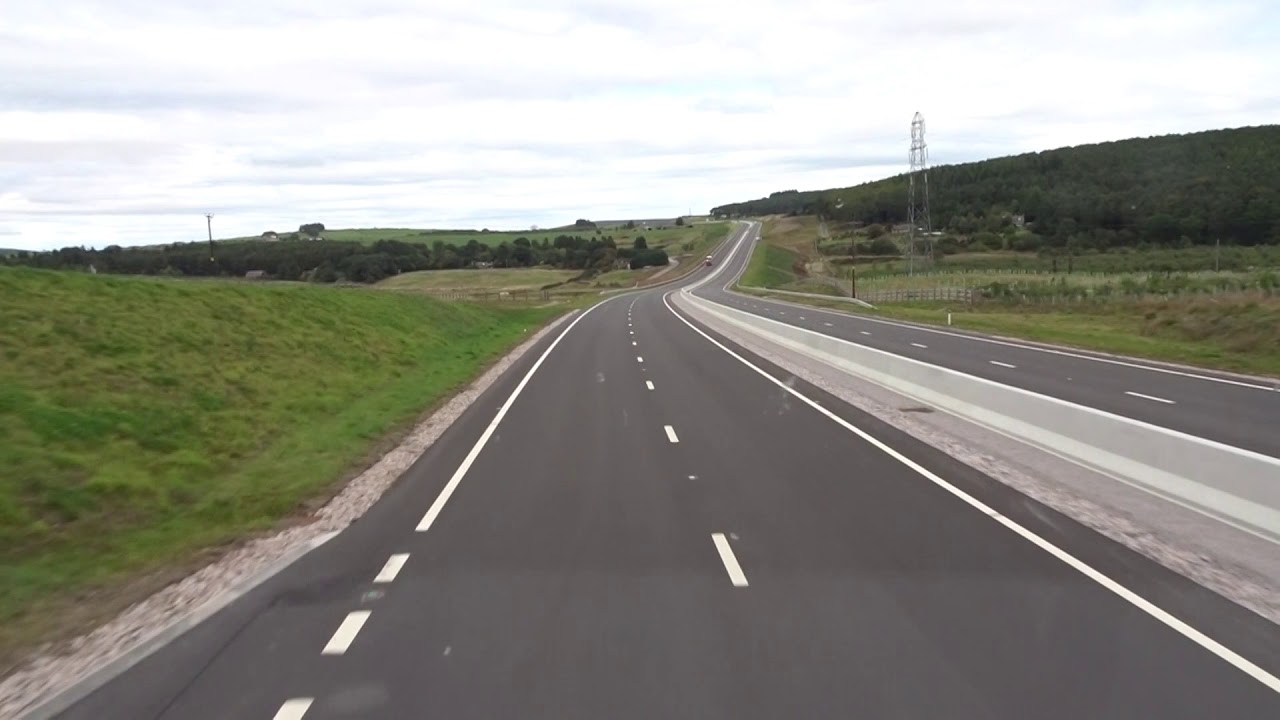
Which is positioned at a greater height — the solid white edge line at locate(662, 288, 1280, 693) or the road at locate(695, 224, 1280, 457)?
the solid white edge line at locate(662, 288, 1280, 693)

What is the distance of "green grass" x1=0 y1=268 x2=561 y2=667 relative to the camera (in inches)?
377

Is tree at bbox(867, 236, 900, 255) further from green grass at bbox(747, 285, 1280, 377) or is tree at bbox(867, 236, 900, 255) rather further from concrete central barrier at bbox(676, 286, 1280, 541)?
concrete central barrier at bbox(676, 286, 1280, 541)

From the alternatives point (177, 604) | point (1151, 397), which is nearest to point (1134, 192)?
point (1151, 397)

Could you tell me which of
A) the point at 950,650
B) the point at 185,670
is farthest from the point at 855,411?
the point at 185,670

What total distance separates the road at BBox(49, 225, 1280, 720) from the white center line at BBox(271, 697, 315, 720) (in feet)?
0.05

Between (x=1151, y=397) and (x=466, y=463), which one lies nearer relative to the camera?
(x=466, y=463)

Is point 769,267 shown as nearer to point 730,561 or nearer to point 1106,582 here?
point 730,561

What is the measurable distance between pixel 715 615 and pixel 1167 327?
39562 millimetres

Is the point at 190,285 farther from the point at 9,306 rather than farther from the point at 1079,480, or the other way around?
the point at 1079,480

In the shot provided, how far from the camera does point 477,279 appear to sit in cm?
12044

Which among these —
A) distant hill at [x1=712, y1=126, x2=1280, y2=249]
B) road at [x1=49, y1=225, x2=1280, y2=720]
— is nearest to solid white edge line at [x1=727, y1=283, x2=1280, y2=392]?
road at [x1=49, y1=225, x2=1280, y2=720]

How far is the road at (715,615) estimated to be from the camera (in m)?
5.90

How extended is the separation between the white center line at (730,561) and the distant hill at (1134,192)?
389 ft

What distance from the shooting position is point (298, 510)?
38.6ft
